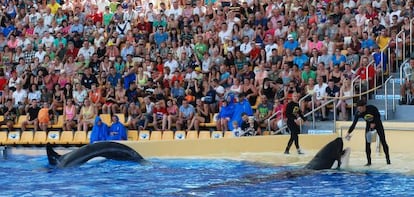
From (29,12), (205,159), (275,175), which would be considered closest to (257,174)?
(275,175)

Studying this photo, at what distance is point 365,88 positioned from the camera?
68.1 feet

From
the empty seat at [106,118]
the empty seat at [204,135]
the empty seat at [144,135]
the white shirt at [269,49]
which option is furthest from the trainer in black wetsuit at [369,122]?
the empty seat at [106,118]

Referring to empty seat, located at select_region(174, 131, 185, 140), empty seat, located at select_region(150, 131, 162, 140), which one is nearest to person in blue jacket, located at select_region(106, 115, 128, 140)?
empty seat, located at select_region(150, 131, 162, 140)

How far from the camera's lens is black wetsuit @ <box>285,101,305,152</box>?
1873 cm

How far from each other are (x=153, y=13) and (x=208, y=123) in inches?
249

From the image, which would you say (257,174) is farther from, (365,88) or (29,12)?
(29,12)

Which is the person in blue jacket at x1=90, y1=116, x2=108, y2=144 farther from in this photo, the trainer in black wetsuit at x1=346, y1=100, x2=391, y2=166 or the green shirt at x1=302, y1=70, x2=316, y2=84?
the trainer in black wetsuit at x1=346, y1=100, x2=391, y2=166

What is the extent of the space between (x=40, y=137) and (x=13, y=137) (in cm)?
81

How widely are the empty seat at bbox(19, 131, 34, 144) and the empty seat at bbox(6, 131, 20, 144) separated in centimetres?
13

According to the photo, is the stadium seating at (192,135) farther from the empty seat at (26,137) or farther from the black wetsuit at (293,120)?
the empty seat at (26,137)

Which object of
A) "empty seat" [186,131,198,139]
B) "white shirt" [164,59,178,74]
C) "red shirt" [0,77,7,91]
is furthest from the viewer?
"red shirt" [0,77,7,91]

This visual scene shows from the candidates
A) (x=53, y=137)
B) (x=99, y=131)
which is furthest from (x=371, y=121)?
(x=53, y=137)

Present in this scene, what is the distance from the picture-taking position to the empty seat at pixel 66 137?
21.8 m

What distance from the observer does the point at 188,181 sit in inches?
600
